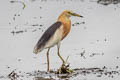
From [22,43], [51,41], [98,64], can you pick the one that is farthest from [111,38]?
[51,41]

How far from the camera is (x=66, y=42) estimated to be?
15578 millimetres

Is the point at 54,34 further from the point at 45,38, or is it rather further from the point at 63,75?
the point at 63,75

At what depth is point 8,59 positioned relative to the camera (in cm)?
1320

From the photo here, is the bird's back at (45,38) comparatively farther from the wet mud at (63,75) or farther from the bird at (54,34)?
the wet mud at (63,75)

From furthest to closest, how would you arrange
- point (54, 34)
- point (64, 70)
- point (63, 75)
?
point (54, 34)
point (64, 70)
point (63, 75)

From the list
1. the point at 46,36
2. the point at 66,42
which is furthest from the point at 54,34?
the point at 66,42

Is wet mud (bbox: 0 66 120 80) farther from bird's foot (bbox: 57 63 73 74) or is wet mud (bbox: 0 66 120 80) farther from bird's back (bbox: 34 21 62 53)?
bird's back (bbox: 34 21 62 53)

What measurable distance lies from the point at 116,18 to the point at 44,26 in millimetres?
2869

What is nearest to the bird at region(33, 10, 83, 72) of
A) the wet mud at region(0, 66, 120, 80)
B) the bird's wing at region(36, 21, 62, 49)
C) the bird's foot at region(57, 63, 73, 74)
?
the bird's wing at region(36, 21, 62, 49)

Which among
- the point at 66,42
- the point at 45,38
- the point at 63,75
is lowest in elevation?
the point at 66,42

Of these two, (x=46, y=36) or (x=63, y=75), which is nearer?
(x=63, y=75)

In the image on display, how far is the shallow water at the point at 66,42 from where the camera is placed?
11.4 m

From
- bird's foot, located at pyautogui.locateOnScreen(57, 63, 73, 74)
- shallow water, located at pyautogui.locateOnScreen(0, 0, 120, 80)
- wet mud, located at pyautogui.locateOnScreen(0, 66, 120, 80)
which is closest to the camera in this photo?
wet mud, located at pyautogui.locateOnScreen(0, 66, 120, 80)

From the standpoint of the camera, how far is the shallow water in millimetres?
11359
